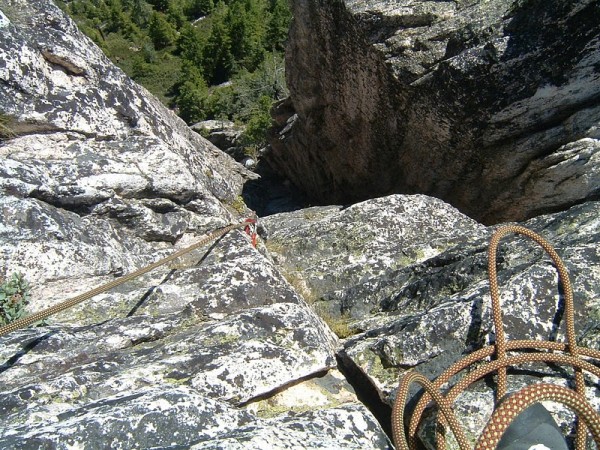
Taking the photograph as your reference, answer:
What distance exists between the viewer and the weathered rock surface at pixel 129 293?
373 cm

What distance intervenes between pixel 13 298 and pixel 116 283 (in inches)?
43.0

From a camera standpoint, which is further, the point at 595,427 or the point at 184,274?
the point at 184,274

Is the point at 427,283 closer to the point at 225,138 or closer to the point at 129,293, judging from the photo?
the point at 129,293

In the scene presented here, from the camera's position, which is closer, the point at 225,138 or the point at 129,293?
the point at 129,293

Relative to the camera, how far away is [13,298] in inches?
201

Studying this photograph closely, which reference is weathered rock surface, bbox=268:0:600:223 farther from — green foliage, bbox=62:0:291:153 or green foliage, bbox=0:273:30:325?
green foliage, bbox=62:0:291:153

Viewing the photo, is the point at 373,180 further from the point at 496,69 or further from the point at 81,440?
the point at 81,440

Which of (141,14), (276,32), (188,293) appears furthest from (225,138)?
(141,14)

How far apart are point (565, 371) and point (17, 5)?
677 centimetres

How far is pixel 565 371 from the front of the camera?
13.6 feet

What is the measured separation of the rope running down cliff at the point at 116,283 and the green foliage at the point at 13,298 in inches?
14.9

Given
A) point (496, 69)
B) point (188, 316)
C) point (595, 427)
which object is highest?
point (496, 69)

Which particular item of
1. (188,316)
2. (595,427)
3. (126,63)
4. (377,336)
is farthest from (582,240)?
(126,63)

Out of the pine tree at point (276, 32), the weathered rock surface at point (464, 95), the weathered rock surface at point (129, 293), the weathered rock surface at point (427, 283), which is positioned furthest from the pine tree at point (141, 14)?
the weathered rock surface at point (129, 293)
